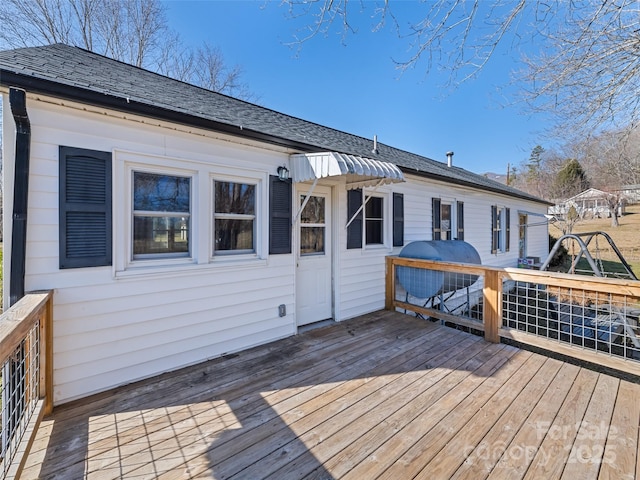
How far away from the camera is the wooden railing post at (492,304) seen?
3.94 meters

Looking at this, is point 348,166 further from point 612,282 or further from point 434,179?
point 434,179

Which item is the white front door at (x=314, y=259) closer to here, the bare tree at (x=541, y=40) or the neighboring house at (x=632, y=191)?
the bare tree at (x=541, y=40)

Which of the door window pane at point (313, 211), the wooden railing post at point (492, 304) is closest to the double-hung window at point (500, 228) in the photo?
the wooden railing post at point (492, 304)

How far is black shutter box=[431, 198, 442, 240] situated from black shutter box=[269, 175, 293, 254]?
4.19 metres

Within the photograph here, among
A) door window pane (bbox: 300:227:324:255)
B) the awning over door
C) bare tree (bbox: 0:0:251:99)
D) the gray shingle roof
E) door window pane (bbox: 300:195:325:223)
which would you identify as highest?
bare tree (bbox: 0:0:251:99)

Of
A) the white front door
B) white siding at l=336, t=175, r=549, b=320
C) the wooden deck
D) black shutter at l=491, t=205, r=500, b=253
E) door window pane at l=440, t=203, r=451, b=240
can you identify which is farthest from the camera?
black shutter at l=491, t=205, r=500, b=253

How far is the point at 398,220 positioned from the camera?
592cm

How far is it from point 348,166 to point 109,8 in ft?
39.0

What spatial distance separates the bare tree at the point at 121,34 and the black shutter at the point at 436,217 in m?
9.80

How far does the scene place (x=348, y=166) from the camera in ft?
11.8

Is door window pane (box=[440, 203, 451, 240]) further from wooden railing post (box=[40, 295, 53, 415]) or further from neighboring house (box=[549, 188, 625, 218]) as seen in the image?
neighboring house (box=[549, 188, 625, 218])

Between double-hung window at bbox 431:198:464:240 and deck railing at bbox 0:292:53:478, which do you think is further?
double-hung window at bbox 431:198:464:240

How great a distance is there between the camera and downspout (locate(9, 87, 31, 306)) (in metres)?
2.28

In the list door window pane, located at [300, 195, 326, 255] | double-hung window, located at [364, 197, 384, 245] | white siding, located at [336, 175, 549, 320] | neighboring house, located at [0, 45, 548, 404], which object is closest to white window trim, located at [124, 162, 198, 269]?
neighboring house, located at [0, 45, 548, 404]
